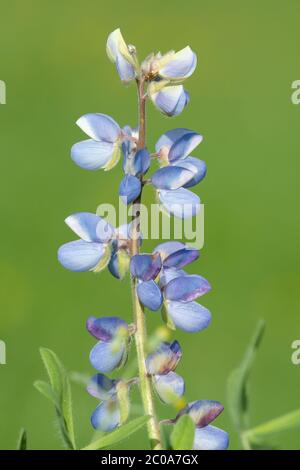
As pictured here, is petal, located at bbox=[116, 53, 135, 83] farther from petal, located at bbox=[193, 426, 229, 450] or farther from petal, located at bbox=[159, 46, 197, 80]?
petal, located at bbox=[193, 426, 229, 450]

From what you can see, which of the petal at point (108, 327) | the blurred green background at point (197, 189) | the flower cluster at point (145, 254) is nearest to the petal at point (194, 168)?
the flower cluster at point (145, 254)

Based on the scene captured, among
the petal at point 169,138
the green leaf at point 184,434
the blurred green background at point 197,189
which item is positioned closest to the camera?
the green leaf at point 184,434

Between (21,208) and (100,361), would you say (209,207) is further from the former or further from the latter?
(100,361)

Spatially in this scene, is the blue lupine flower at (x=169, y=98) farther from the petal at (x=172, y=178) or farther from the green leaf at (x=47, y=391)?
the green leaf at (x=47, y=391)

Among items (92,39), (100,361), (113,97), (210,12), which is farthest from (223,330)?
(210,12)

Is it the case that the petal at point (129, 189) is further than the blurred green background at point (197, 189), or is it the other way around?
the blurred green background at point (197, 189)

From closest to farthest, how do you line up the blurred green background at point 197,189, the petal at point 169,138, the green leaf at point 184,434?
the green leaf at point 184,434 → the petal at point 169,138 → the blurred green background at point 197,189

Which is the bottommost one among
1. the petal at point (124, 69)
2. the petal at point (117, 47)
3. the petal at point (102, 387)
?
the petal at point (102, 387)

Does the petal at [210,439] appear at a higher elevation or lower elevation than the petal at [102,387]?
lower
